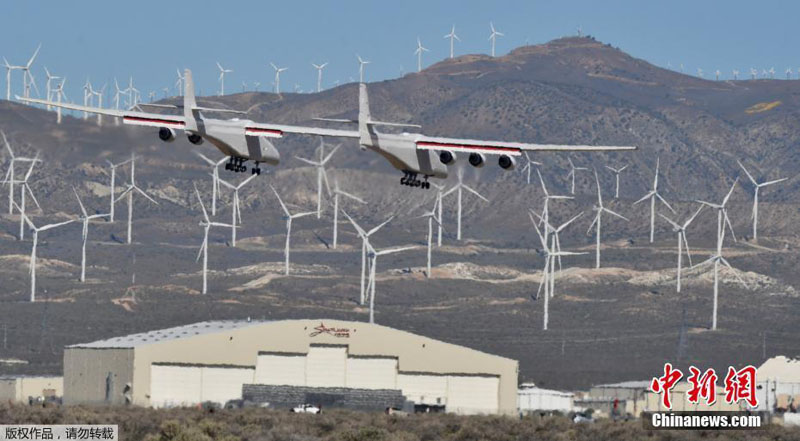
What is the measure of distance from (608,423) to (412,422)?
49.6 feet

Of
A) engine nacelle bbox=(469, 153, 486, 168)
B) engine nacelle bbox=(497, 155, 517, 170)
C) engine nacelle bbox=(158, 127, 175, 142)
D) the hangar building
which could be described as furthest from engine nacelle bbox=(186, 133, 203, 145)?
the hangar building

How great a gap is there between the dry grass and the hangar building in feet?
147

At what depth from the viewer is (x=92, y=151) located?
147125mm

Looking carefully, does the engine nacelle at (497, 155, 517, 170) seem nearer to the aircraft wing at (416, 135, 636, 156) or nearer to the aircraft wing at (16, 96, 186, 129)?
the aircraft wing at (416, 135, 636, 156)

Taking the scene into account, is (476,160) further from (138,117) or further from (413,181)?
(138,117)

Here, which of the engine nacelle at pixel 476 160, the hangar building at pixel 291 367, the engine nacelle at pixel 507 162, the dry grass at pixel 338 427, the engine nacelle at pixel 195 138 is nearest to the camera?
the engine nacelle at pixel 195 138

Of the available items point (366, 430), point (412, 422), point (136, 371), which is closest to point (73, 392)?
point (136, 371)

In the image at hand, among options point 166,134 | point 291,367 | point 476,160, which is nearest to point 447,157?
point 476,160

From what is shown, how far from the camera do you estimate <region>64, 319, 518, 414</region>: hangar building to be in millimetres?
190000

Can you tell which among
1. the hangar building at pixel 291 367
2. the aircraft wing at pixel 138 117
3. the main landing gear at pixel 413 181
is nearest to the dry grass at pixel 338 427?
the aircraft wing at pixel 138 117

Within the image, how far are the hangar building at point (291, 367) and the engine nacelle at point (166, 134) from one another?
8836 cm

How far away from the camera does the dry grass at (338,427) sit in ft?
404

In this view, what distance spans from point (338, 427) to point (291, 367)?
217ft

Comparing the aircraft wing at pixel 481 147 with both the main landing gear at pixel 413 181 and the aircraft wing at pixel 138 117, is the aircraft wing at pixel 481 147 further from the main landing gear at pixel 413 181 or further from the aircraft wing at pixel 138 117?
the aircraft wing at pixel 138 117
